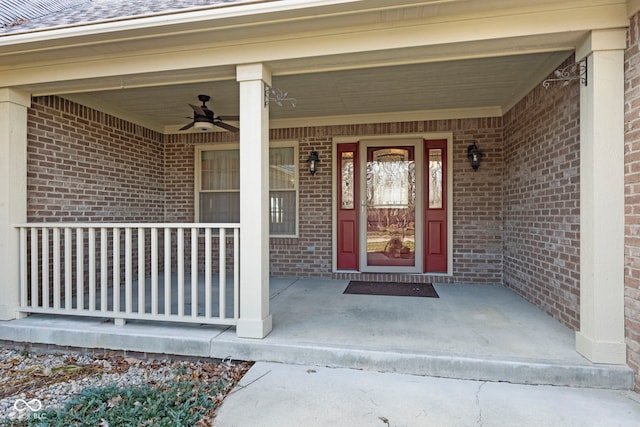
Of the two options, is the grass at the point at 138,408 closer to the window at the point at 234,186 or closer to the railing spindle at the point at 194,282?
the railing spindle at the point at 194,282

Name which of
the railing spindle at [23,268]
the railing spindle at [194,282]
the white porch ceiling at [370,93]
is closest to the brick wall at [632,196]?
the white porch ceiling at [370,93]

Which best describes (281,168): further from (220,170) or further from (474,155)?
(474,155)

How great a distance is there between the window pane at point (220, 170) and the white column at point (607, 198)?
4.53 metres

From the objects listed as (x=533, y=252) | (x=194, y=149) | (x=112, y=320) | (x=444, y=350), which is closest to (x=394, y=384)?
(x=444, y=350)

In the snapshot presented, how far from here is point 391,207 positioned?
5.05 metres

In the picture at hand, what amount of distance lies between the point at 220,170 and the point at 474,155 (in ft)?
12.5

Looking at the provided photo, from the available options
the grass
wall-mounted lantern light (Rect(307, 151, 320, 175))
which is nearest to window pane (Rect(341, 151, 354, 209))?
wall-mounted lantern light (Rect(307, 151, 320, 175))

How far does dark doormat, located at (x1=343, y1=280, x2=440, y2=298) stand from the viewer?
14.0 ft

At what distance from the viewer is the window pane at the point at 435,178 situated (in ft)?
16.2

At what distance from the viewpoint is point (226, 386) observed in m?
2.43

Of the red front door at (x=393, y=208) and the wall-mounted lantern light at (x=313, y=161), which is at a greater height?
the wall-mounted lantern light at (x=313, y=161)

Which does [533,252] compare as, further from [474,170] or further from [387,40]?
[387,40]

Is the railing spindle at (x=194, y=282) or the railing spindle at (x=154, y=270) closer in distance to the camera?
the railing spindle at (x=194, y=282)

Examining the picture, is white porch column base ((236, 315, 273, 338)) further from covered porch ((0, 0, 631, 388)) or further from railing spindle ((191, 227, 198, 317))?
railing spindle ((191, 227, 198, 317))
